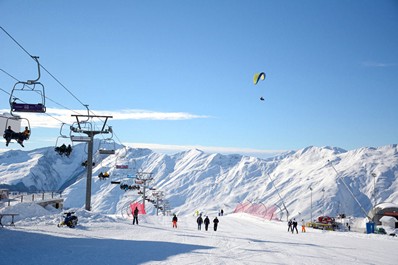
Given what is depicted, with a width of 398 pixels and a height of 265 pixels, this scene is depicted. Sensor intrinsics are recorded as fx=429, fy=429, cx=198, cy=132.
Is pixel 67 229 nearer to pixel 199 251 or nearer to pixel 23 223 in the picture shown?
pixel 23 223

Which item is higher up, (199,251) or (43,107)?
(43,107)

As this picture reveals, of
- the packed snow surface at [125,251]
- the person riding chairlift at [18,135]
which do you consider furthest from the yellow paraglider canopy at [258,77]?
the person riding chairlift at [18,135]

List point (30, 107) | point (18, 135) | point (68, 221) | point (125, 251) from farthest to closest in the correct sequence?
point (68, 221)
point (18, 135)
point (30, 107)
point (125, 251)

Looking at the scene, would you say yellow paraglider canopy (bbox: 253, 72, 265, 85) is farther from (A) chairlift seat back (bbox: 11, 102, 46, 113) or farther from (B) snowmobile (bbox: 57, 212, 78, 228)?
(A) chairlift seat back (bbox: 11, 102, 46, 113)

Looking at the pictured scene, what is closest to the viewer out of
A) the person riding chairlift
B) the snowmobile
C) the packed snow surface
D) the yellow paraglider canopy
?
the packed snow surface

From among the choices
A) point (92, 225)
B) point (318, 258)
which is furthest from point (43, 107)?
point (318, 258)

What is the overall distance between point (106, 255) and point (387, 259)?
14328mm

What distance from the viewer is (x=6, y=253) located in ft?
53.4

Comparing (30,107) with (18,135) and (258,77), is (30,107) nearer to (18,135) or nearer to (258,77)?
(18,135)

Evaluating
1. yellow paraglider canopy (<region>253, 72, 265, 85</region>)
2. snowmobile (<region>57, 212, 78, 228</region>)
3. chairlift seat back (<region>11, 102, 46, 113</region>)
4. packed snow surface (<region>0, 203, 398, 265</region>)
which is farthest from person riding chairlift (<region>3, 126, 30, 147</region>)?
yellow paraglider canopy (<region>253, 72, 265, 85</region>)

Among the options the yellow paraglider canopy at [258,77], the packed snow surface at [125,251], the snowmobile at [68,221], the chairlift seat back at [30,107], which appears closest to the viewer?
the packed snow surface at [125,251]

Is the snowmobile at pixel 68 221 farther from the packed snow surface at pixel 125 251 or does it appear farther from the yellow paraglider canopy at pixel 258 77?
the yellow paraglider canopy at pixel 258 77

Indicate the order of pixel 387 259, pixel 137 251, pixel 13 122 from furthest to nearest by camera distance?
pixel 13 122
pixel 387 259
pixel 137 251

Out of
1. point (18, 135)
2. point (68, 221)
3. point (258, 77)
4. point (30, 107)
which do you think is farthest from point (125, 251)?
point (258, 77)
